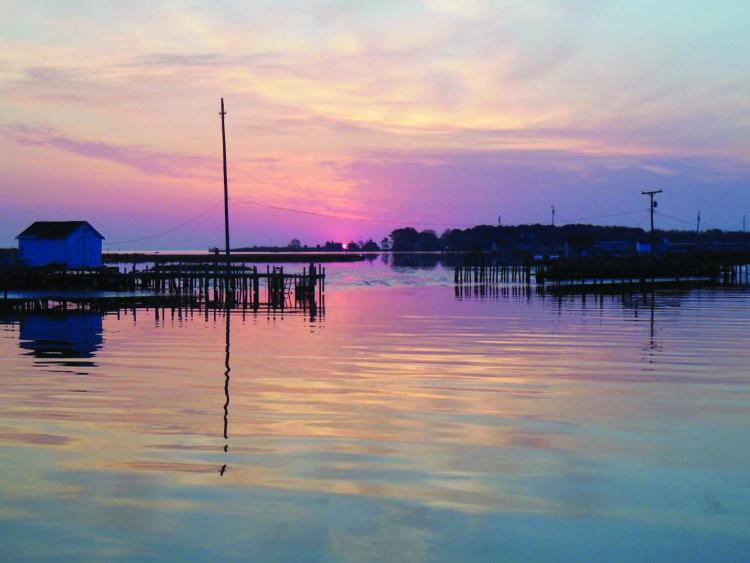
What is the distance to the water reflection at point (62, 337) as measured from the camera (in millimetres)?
23703

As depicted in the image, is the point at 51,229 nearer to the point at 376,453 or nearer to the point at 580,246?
the point at 376,453

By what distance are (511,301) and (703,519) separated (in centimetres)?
4406

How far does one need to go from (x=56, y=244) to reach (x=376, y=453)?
6358 cm

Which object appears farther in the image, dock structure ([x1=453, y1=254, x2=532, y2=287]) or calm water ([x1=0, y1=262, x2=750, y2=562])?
dock structure ([x1=453, y1=254, x2=532, y2=287])

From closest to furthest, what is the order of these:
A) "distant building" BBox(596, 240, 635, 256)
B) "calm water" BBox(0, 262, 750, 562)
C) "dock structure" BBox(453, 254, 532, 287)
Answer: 1. "calm water" BBox(0, 262, 750, 562)
2. "dock structure" BBox(453, 254, 532, 287)
3. "distant building" BBox(596, 240, 635, 256)

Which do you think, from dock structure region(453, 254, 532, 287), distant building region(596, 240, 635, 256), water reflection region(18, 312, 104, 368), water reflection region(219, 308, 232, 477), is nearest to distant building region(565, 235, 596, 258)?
distant building region(596, 240, 635, 256)

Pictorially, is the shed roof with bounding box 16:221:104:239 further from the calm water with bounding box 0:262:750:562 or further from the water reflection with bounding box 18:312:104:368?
the calm water with bounding box 0:262:750:562

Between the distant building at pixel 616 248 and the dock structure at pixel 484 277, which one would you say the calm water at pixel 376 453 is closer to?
the dock structure at pixel 484 277

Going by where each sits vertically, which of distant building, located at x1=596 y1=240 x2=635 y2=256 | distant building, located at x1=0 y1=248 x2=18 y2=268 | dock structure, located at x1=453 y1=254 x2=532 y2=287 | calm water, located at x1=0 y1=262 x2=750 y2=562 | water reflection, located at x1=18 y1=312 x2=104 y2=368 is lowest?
calm water, located at x1=0 y1=262 x2=750 y2=562

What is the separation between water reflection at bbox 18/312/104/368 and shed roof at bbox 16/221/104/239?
29.8 metres

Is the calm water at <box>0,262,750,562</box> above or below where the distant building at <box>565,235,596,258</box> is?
below

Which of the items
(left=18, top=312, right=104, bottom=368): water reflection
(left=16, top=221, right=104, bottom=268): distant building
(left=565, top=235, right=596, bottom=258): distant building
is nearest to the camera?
(left=18, top=312, right=104, bottom=368): water reflection

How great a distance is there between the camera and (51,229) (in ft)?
232

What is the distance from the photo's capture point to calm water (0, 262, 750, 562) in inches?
336
